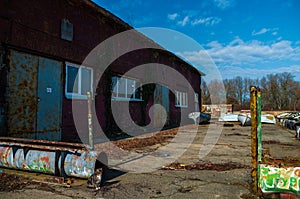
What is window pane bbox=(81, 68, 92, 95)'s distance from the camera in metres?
7.43

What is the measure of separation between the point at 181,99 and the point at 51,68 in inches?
488

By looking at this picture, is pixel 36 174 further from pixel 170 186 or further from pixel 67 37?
pixel 67 37

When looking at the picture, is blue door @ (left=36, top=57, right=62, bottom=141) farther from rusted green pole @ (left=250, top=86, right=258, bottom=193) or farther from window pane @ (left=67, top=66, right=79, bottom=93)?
rusted green pole @ (left=250, top=86, right=258, bottom=193)

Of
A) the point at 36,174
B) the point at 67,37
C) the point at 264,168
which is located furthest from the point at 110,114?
the point at 264,168

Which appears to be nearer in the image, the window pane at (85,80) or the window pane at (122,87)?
the window pane at (85,80)

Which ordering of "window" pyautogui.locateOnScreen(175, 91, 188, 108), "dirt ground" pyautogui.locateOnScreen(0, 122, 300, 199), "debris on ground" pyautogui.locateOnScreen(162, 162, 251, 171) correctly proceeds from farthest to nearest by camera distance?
"window" pyautogui.locateOnScreen(175, 91, 188, 108)
"debris on ground" pyautogui.locateOnScreen(162, 162, 251, 171)
"dirt ground" pyautogui.locateOnScreen(0, 122, 300, 199)

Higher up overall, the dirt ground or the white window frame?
the white window frame

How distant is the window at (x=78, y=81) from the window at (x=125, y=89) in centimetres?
137

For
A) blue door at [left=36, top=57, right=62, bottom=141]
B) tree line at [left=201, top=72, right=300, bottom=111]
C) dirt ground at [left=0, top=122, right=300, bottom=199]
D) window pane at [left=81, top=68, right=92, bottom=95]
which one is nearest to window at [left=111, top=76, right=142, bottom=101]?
window pane at [left=81, top=68, right=92, bottom=95]

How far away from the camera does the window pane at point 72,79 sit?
22.3 feet

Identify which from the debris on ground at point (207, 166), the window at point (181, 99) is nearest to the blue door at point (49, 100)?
the debris on ground at point (207, 166)

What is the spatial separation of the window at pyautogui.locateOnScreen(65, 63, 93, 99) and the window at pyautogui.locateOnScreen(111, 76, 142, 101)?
1365mm

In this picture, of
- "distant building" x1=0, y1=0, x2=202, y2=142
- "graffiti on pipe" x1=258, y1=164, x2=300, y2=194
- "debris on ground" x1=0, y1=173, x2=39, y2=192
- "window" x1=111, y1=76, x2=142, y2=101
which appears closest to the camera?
"graffiti on pipe" x1=258, y1=164, x2=300, y2=194

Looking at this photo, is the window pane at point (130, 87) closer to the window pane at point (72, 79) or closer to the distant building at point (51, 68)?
the distant building at point (51, 68)
